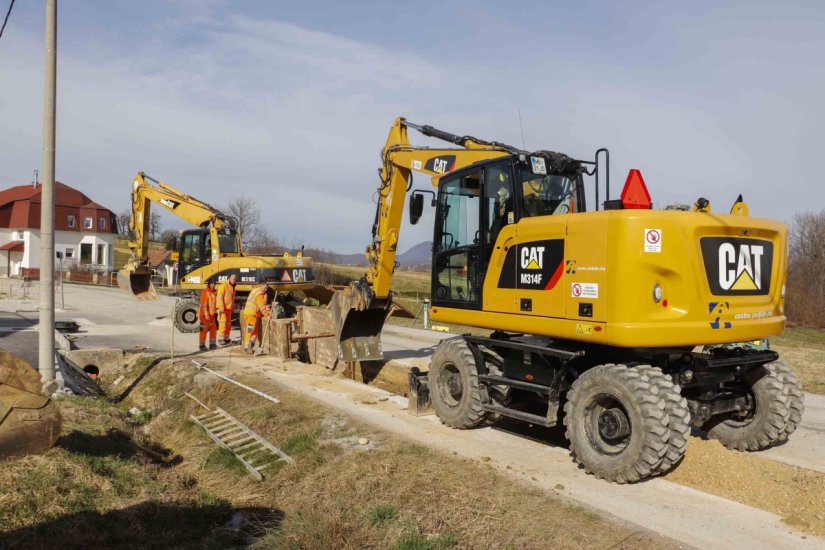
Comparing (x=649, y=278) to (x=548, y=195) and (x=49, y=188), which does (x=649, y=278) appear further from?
(x=49, y=188)

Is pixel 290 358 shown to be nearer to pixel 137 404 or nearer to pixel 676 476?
pixel 137 404

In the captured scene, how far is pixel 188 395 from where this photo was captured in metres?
11.1

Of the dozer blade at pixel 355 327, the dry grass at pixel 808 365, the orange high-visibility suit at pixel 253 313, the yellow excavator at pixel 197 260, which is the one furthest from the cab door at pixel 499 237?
the yellow excavator at pixel 197 260

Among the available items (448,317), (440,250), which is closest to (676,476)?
(448,317)

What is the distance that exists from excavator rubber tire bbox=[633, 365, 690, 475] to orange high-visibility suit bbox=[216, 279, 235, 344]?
10.9m

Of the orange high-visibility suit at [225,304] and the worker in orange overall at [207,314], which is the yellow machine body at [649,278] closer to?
the orange high-visibility suit at [225,304]

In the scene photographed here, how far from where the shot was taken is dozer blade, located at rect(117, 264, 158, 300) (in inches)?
699

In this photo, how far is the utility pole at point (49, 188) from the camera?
30.3 ft

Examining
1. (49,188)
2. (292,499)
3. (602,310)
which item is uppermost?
(49,188)

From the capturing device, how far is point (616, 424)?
5.95m

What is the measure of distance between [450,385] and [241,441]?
2.85 m

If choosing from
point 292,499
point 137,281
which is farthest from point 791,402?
point 137,281

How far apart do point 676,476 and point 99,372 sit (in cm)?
1267

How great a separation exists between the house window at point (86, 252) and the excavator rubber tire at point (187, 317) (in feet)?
139
